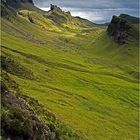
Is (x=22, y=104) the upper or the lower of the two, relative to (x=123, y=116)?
upper

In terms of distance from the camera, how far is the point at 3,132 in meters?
32.6

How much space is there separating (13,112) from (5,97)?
376 centimetres

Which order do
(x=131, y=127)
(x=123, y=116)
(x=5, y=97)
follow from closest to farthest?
(x=5, y=97)
(x=131, y=127)
(x=123, y=116)

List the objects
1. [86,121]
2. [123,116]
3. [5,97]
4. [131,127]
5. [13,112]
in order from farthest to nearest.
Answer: [123,116] < [131,127] < [86,121] < [5,97] < [13,112]

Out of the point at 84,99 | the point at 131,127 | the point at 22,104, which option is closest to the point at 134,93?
the point at 84,99

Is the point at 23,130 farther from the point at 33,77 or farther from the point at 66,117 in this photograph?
the point at 33,77

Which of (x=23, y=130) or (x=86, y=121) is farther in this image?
(x=86, y=121)

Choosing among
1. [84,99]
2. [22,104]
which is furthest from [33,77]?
[22,104]

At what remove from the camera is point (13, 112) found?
35.7m

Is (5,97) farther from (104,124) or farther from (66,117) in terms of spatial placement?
(104,124)

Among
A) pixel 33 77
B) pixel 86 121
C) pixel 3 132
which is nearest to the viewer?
pixel 3 132

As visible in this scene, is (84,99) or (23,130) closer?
(23,130)

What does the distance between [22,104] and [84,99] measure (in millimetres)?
82501

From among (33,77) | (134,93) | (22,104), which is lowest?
(134,93)
